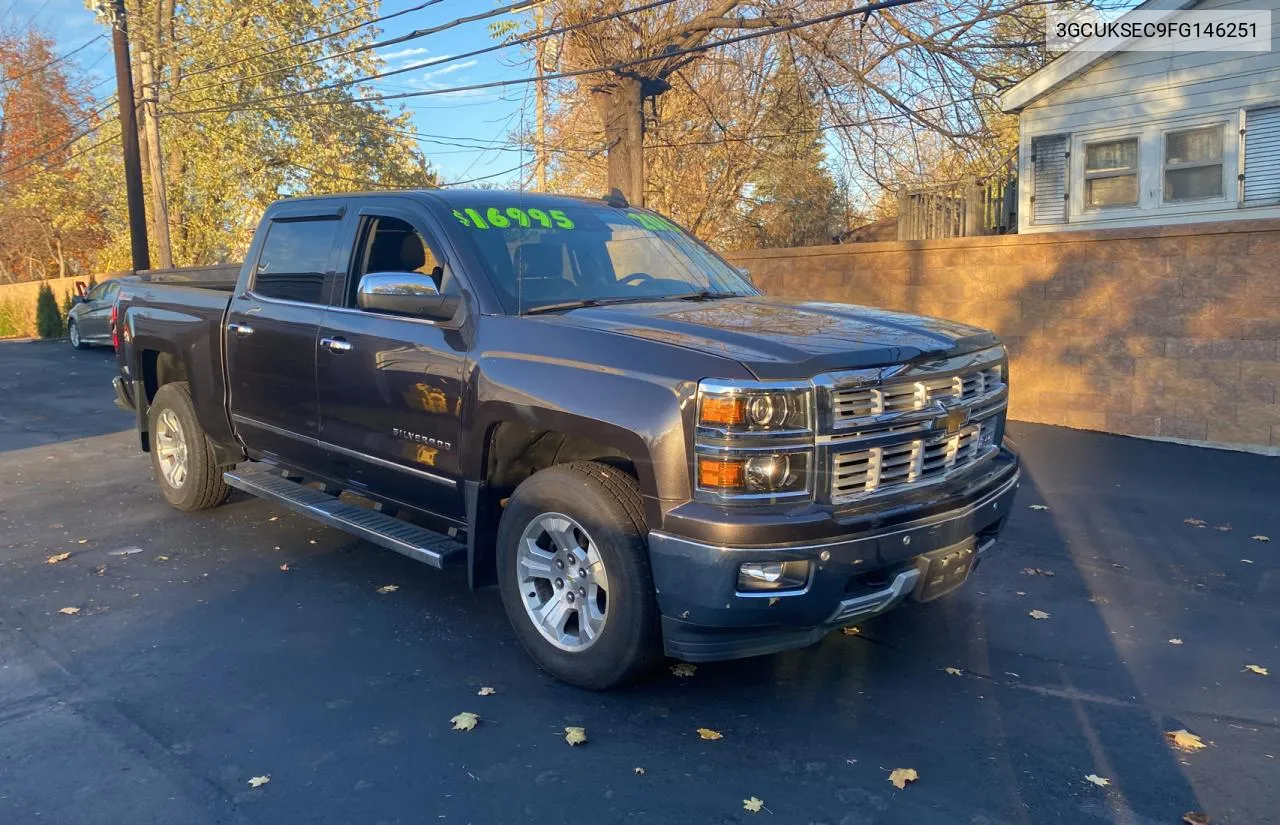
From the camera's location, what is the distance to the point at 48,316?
28859mm

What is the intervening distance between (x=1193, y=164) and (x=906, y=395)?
Answer: 12.0 meters

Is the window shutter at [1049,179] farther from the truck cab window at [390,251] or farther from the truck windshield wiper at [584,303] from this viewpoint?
the truck cab window at [390,251]

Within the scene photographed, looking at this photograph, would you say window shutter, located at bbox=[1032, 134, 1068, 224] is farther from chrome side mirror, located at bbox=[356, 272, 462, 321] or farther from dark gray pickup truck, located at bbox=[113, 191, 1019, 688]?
chrome side mirror, located at bbox=[356, 272, 462, 321]

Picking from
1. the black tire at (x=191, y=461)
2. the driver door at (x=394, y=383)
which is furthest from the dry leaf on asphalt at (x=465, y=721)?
the black tire at (x=191, y=461)

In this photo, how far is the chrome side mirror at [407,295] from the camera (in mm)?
4344

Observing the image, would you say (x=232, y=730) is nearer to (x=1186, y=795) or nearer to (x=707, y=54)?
(x=1186, y=795)

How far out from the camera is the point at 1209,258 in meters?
8.84

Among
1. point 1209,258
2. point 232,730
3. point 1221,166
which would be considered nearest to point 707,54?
point 1221,166

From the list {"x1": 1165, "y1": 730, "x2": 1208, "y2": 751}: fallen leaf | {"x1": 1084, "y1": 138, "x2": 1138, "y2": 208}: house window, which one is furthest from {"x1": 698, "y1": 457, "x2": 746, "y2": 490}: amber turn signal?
{"x1": 1084, "y1": 138, "x2": 1138, "y2": 208}: house window

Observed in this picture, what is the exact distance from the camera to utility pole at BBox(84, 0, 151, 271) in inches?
770

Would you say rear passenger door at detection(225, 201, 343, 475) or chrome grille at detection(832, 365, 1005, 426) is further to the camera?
rear passenger door at detection(225, 201, 343, 475)

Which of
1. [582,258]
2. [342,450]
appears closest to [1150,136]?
[582,258]

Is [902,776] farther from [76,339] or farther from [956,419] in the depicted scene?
[76,339]

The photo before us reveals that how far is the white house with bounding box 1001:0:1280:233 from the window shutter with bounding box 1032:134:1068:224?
1cm
